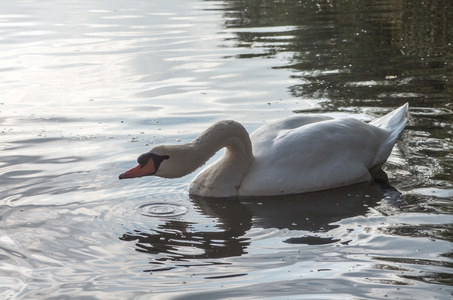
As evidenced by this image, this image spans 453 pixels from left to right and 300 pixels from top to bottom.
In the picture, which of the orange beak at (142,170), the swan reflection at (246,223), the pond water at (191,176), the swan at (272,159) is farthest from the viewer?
the swan at (272,159)

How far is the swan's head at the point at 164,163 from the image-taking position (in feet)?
23.0

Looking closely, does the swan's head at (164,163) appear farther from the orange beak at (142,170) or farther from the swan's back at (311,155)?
the swan's back at (311,155)

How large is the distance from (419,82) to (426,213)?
5.77 metres

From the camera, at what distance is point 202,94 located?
11.9 metres

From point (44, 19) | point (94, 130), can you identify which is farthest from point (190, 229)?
point (44, 19)

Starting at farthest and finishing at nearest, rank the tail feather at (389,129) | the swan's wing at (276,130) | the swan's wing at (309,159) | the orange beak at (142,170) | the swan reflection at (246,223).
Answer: the tail feather at (389,129) < the swan's wing at (276,130) < the swan's wing at (309,159) < the orange beak at (142,170) < the swan reflection at (246,223)

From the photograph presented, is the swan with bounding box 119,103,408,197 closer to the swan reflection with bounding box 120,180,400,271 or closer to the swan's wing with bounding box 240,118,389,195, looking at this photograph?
the swan's wing with bounding box 240,118,389,195

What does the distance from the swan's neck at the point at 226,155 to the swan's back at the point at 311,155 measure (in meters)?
0.11

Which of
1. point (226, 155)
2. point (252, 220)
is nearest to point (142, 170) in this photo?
point (226, 155)

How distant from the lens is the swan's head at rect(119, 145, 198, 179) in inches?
276

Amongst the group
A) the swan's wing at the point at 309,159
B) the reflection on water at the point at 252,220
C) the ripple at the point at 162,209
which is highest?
the swan's wing at the point at 309,159

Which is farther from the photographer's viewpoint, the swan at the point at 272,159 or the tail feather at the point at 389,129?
the tail feather at the point at 389,129

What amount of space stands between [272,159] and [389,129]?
170 centimetres

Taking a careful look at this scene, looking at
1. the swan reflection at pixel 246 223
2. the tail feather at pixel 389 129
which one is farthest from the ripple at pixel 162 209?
the tail feather at pixel 389 129
